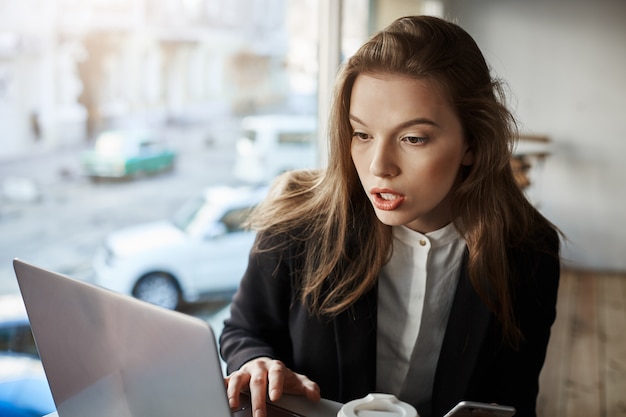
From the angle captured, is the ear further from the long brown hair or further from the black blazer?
the black blazer

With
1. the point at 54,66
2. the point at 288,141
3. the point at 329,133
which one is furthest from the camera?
the point at 288,141

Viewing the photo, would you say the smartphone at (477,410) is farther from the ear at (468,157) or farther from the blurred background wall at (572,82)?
the blurred background wall at (572,82)

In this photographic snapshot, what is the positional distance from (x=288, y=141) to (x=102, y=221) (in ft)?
2.88

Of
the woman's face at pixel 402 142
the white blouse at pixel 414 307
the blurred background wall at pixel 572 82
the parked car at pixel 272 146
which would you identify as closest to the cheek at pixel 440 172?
the woman's face at pixel 402 142

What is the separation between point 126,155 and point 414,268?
104 centimetres

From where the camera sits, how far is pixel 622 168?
3072 mm

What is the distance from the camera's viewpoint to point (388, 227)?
47.0 inches

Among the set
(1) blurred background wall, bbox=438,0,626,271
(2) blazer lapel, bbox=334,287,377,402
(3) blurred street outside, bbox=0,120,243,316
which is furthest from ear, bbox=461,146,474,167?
(1) blurred background wall, bbox=438,0,626,271

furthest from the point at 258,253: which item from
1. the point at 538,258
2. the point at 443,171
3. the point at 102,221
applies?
the point at 102,221

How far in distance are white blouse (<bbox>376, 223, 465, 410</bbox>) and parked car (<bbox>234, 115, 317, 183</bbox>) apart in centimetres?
112

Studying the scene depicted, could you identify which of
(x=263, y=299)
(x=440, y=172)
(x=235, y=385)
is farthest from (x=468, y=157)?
(x=235, y=385)

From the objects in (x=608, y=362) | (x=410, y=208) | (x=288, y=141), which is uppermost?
(x=410, y=208)

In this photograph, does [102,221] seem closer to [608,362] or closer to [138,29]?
[138,29]

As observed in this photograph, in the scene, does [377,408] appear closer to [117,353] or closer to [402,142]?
[117,353]
